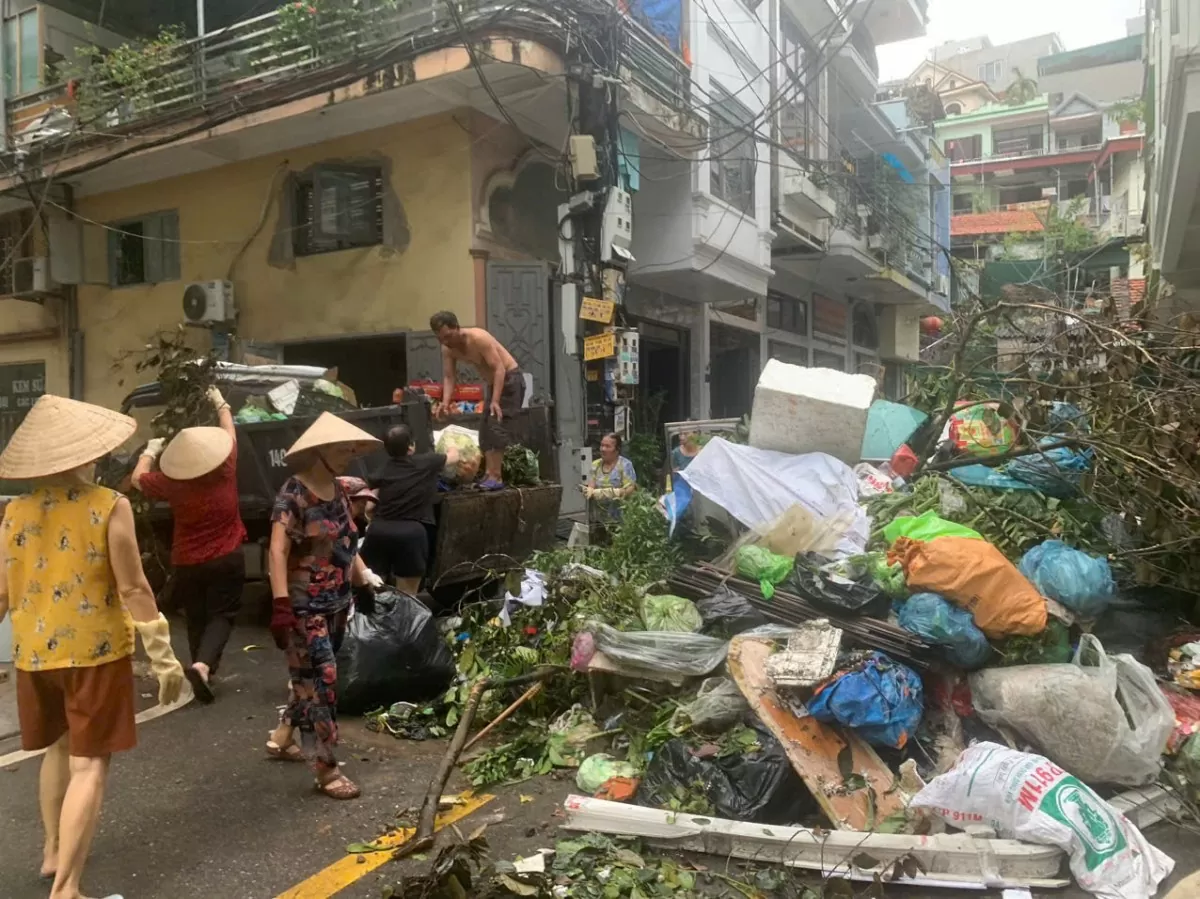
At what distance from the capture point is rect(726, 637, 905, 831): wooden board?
10.6 feet

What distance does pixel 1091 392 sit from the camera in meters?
5.05

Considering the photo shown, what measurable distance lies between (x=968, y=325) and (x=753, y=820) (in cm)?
396

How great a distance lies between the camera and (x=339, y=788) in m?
3.55

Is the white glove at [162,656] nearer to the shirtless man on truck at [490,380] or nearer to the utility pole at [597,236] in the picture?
the shirtless man on truck at [490,380]

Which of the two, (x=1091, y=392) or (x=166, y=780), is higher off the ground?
(x=1091, y=392)

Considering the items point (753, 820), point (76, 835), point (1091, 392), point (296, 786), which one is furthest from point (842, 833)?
point (1091, 392)

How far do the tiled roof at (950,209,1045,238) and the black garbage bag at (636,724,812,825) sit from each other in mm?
31034

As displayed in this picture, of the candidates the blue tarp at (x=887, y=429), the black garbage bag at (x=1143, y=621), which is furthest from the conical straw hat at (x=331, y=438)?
the blue tarp at (x=887, y=429)

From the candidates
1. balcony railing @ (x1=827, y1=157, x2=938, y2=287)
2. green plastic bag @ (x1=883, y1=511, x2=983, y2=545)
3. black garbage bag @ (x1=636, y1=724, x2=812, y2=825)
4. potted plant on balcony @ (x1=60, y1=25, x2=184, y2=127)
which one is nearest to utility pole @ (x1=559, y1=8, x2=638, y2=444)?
green plastic bag @ (x1=883, y1=511, x2=983, y2=545)

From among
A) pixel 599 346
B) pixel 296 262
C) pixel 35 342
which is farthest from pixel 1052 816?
pixel 35 342

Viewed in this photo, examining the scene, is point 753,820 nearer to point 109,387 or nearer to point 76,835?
point 76,835

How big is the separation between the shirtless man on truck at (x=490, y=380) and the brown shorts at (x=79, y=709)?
3.71m

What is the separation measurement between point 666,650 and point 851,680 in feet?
2.98

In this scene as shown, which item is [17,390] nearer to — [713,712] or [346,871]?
[346,871]
